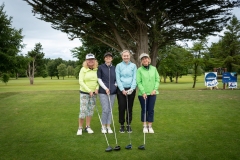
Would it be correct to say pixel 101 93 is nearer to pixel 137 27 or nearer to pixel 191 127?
pixel 191 127

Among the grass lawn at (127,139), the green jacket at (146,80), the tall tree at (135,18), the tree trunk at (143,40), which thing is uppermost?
the tall tree at (135,18)

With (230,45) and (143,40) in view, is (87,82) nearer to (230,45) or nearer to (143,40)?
(143,40)

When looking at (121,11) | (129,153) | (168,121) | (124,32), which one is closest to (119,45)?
(124,32)

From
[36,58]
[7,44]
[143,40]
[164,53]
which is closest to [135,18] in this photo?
[143,40]

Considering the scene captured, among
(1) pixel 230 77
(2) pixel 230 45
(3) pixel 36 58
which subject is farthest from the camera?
(3) pixel 36 58

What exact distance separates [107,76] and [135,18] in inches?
366

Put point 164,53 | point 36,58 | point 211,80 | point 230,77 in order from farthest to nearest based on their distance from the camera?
point 36,58 < point 164,53 < point 211,80 < point 230,77

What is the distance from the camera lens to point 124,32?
54.7ft

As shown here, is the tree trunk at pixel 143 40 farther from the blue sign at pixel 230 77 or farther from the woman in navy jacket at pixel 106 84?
the woman in navy jacket at pixel 106 84

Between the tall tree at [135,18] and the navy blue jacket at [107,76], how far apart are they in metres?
7.98

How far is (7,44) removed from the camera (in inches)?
798

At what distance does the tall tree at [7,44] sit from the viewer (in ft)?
64.0

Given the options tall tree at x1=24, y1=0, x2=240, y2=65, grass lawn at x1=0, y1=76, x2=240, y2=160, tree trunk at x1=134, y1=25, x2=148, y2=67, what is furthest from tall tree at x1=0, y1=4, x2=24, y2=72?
grass lawn at x1=0, y1=76, x2=240, y2=160

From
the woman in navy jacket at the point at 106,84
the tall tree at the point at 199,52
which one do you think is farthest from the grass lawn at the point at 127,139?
the tall tree at the point at 199,52
